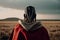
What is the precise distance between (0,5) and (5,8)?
64mm

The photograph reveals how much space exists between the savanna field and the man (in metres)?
0.26

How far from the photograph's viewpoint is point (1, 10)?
6.23 ft

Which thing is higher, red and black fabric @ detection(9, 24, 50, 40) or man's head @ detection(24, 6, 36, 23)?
man's head @ detection(24, 6, 36, 23)


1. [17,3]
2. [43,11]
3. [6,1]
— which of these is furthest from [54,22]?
[6,1]

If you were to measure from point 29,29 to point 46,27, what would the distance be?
0.35 m

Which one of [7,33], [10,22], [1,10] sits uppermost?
[1,10]

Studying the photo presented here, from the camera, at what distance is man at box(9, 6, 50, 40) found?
61.9 inches

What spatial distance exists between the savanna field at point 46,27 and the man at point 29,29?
256mm

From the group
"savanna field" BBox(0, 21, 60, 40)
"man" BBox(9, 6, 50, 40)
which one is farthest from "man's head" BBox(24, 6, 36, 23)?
"savanna field" BBox(0, 21, 60, 40)

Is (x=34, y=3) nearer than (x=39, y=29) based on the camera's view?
No

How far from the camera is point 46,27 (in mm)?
1884

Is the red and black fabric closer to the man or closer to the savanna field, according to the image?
the man

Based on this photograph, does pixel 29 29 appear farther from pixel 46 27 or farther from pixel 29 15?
pixel 46 27

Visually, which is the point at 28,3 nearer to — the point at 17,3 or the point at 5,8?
the point at 17,3
